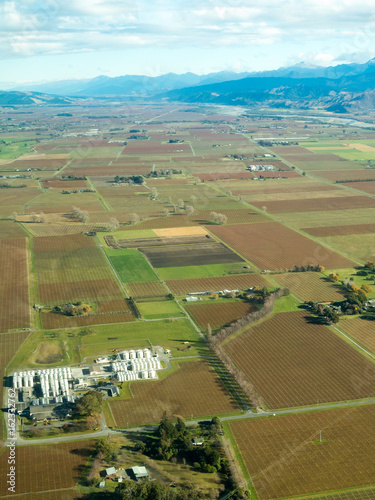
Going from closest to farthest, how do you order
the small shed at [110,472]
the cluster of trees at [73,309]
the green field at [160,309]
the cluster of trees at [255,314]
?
the small shed at [110,472], the cluster of trees at [255,314], the cluster of trees at [73,309], the green field at [160,309]

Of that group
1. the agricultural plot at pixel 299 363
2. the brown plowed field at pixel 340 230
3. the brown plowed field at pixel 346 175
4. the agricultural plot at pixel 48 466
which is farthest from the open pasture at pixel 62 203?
the agricultural plot at pixel 48 466

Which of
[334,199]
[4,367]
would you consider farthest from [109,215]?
[4,367]

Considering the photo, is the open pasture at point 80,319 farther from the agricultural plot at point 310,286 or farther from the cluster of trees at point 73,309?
the agricultural plot at point 310,286

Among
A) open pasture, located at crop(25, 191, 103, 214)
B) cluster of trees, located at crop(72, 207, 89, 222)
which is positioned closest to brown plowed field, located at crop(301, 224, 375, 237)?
cluster of trees, located at crop(72, 207, 89, 222)

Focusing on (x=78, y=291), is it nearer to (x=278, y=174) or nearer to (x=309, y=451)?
(x=309, y=451)

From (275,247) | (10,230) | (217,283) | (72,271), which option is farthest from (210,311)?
(10,230)

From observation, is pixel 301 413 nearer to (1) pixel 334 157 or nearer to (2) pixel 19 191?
(2) pixel 19 191
